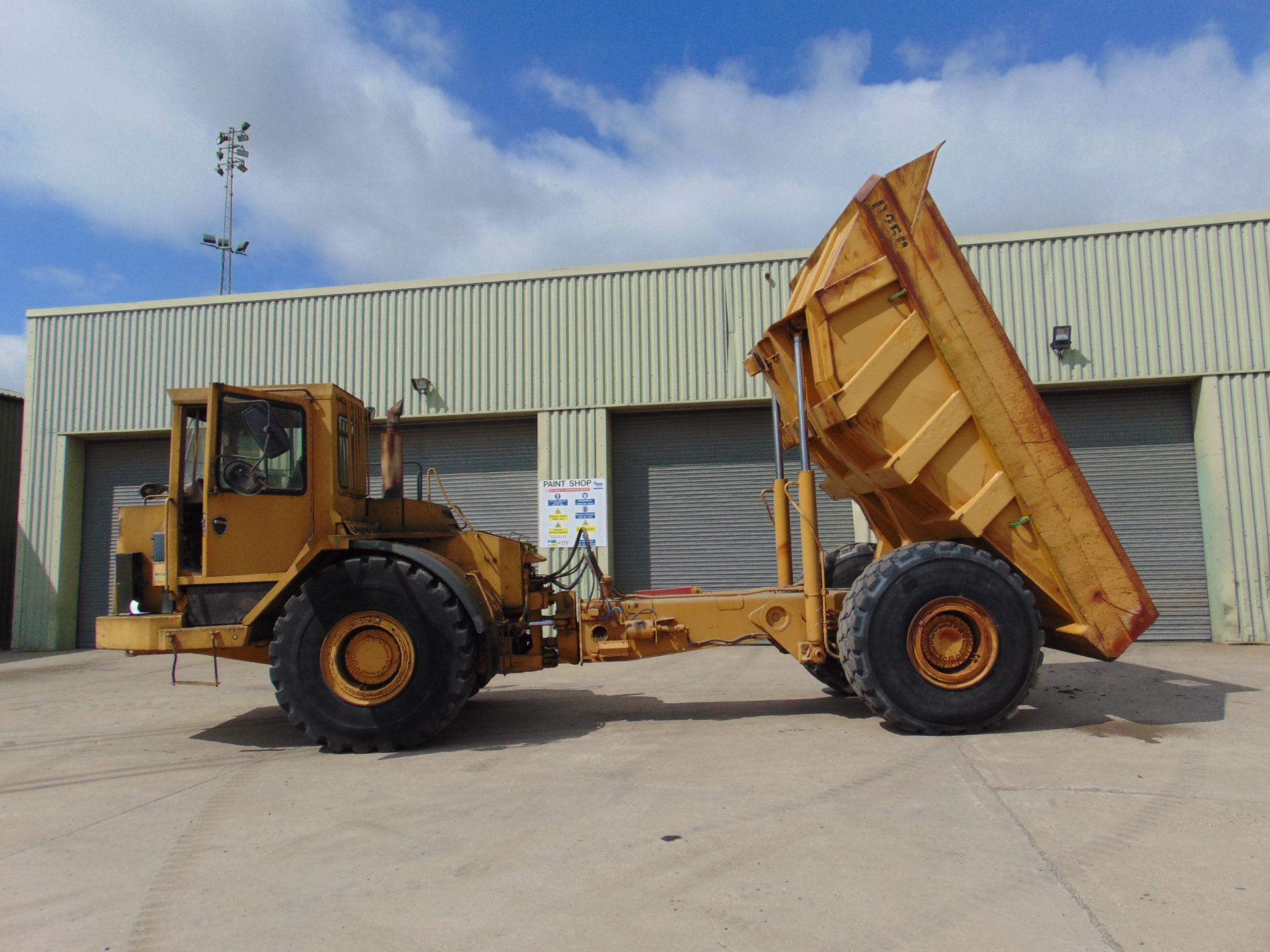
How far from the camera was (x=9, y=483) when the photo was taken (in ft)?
53.7

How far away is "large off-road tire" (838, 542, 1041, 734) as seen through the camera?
5789mm

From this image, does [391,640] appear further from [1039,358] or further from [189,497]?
[1039,358]

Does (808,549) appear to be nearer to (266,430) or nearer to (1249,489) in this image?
(266,430)

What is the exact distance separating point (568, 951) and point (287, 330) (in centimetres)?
1382

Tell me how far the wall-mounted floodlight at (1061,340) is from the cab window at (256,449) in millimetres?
11139

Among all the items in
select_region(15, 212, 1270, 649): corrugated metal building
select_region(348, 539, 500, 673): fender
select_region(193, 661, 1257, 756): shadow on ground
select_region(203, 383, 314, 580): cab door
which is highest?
select_region(15, 212, 1270, 649): corrugated metal building

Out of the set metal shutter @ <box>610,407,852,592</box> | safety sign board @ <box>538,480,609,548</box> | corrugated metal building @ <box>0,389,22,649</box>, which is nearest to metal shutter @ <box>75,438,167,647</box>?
corrugated metal building @ <box>0,389,22,649</box>

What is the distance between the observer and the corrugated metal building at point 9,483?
16062mm

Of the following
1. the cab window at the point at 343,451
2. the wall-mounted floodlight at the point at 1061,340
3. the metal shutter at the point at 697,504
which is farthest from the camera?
the metal shutter at the point at 697,504

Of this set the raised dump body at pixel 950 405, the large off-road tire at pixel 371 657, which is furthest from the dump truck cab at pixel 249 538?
the raised dump body at pixel 950 405

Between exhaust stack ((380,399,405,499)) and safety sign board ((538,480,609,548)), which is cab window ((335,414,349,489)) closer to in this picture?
exhaust stack ((380,399,405,499))

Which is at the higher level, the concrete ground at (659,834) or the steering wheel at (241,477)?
the steering wheel at (241,477)

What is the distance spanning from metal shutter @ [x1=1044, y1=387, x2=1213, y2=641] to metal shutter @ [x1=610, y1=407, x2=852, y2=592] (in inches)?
155

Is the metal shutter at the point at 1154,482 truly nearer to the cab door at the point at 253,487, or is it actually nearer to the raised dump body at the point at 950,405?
the raised dump body at the point at 950,405
